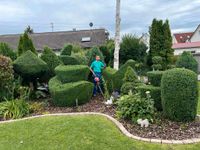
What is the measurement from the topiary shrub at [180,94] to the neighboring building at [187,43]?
27484mm

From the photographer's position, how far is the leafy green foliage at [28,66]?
763cm

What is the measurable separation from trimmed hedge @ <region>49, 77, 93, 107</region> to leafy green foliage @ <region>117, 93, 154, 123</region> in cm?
150

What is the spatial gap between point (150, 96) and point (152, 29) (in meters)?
13.4

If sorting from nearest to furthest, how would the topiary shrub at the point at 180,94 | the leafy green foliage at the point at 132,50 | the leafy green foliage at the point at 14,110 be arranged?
1. the topiary shrub at the point at 180,94
2. the leafy green foliage at the point at 14,110
3. the leafy green foliage at the point at 132,50

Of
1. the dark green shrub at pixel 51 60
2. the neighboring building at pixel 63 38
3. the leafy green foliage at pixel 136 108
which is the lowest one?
the leafy green foliage at pixel 136 108

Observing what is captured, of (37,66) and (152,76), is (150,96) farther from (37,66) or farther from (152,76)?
(37,66)

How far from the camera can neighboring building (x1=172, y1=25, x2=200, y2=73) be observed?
33406mm

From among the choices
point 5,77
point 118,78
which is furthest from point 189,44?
point 5,77

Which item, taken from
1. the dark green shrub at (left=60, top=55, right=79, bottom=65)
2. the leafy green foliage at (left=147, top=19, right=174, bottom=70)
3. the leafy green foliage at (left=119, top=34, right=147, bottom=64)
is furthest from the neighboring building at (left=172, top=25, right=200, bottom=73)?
the dark green shrub at (left=60, top=55, right=79, bottom=65)

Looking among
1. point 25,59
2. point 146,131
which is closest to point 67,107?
point 25,59

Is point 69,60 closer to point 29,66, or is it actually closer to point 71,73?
point 71,73

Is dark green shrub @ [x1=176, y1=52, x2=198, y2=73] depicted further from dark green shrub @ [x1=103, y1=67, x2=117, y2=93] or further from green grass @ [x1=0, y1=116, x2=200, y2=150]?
green grass @ [x1=0, y1=116, x2=200, y2=150]

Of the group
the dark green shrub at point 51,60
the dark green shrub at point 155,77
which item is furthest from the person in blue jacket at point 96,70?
the dark green shrub at point 155,77

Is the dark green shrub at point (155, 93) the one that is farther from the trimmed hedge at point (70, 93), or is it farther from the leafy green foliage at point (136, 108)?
the trimmed hedge at point (70, 93)
